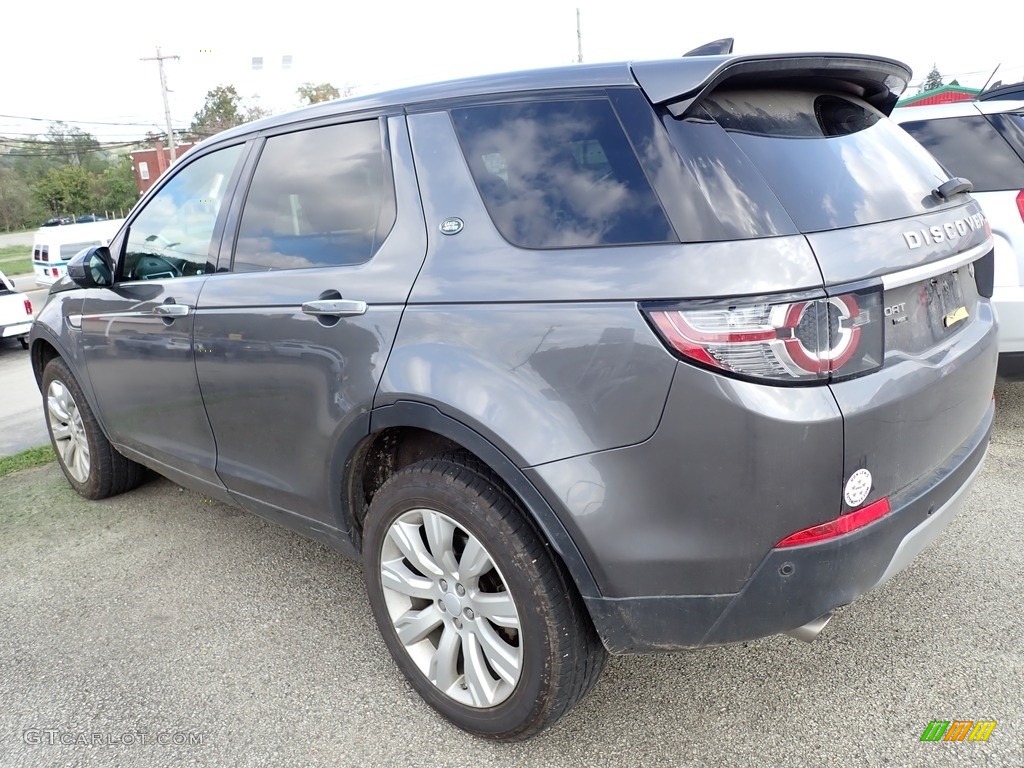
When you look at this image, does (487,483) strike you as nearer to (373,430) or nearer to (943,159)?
(373,430)

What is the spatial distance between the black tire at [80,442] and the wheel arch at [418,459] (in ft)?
7.35

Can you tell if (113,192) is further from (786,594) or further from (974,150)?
(786,594)

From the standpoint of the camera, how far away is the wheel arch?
1.92 meters

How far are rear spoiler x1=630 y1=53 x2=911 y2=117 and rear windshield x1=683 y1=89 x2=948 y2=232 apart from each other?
1.8 inches

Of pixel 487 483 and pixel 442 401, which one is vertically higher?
pixel 442 401

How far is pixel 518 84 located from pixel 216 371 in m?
1.59

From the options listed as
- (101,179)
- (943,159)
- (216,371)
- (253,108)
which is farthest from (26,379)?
(101,179)

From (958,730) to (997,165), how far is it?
324 centimetres

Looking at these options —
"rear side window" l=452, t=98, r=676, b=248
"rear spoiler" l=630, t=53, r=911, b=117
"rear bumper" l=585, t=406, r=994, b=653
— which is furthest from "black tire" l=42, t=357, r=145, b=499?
"rear spoiler" l=630, t=53, r=911, b=117

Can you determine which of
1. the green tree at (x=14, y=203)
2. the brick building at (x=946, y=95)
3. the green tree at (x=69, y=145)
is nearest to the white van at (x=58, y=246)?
the brick building at (x=946, y=95)

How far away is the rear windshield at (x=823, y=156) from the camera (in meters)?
1.83

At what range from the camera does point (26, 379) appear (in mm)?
9258

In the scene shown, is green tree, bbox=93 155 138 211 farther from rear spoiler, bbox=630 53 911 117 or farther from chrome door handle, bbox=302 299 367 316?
rear spoiler, bbox=630 53 911 117

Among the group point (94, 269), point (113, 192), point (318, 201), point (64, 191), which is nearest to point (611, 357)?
point (318, 201)
